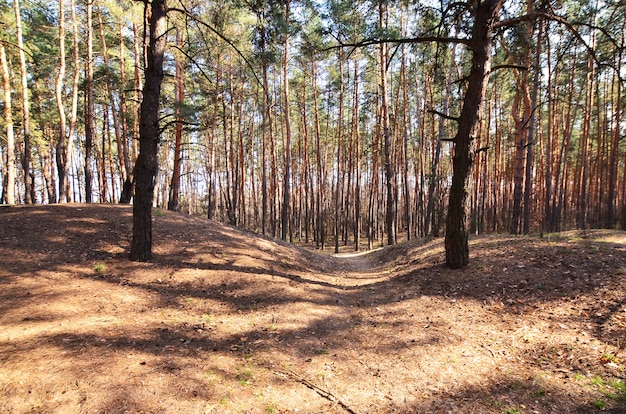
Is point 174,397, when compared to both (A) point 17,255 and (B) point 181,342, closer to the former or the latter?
(B) point 181,342

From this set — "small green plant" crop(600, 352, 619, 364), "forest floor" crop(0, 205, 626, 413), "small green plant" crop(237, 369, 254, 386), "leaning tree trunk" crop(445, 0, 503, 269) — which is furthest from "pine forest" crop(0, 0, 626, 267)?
"small green plant" crop(237, 369, 254, 386)

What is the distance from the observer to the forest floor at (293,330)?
122 inches

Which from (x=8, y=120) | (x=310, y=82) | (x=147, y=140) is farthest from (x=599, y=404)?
(x=310, y=82)

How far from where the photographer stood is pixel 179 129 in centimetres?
1270

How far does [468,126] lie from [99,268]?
29.1 feet

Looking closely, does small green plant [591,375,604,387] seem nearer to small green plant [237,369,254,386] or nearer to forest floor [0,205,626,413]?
forest floor [0,205,626,413]

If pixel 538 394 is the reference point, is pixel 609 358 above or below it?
above

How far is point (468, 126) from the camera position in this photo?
254 inches

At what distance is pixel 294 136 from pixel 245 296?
91.9ft

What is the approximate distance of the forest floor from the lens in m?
3.10

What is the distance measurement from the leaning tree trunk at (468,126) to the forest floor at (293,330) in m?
0.66

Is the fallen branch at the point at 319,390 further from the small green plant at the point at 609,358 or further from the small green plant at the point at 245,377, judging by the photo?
the small green plant at the point at 609,358

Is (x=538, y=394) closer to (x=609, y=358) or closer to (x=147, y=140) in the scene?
(x=609, y=358)

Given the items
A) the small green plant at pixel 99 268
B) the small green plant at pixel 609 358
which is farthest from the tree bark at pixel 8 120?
the small green plant at pixel 609 358
